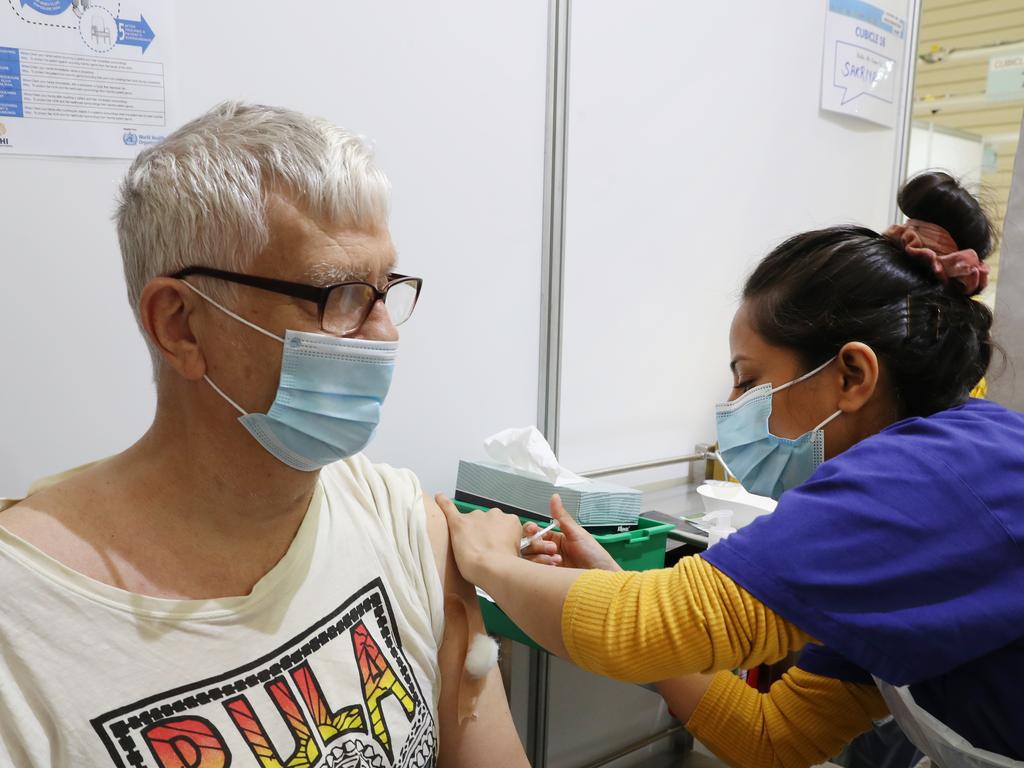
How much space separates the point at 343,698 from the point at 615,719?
1971mm

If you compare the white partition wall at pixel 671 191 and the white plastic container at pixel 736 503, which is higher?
the white partition wall at pixel 671 191

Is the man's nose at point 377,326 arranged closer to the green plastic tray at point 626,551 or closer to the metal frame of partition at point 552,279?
the green plastic tray at point 626,551

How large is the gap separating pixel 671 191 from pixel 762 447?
1.46 metres

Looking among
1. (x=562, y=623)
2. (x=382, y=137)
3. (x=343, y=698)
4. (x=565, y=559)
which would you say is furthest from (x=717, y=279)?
(x=343, y=698)

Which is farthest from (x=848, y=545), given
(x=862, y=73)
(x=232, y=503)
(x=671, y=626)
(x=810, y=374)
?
(x=862, y=73)

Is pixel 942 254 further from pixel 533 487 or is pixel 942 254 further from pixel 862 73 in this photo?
pixel 862 73

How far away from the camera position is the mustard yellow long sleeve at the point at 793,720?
145 cm

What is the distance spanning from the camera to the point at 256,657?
1105 millimetres

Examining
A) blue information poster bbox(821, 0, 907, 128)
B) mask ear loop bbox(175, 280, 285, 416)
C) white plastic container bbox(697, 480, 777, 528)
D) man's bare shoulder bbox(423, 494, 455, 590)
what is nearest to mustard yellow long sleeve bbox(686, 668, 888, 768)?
man's bare shoulder bbox(423, 494, 455, 590)

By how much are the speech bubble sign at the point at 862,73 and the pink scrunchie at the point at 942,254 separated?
2.13 meters

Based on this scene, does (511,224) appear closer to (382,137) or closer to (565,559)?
(382,137)

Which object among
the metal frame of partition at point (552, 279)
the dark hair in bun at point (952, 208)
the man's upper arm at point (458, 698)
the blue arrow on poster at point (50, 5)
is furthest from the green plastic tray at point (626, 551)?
the blue arrow on poster at point (50, 5)

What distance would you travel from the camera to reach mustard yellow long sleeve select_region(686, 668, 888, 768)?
1451mm

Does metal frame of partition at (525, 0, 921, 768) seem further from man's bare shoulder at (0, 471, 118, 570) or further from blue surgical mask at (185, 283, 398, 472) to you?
man's bare shoulder at (0, 471, 118, 570)
